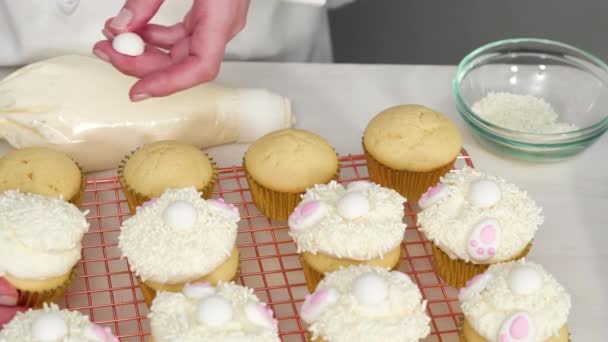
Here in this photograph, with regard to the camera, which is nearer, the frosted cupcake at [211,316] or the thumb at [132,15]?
the frosted cupcake at [211,316]

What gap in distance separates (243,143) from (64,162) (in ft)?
1.31

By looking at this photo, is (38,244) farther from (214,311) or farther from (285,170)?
(285,170)

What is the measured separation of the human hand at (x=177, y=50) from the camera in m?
1.58

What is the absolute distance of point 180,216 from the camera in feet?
4.83

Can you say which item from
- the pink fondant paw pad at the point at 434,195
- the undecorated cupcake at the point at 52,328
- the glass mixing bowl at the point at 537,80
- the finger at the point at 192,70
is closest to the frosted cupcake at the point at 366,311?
the pink fondant paw pad at the point at 434,195

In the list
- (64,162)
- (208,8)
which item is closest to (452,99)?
(208,8)

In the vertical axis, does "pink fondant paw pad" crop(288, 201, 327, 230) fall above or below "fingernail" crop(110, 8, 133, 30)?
below

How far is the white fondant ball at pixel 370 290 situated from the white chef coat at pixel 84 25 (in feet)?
2.50

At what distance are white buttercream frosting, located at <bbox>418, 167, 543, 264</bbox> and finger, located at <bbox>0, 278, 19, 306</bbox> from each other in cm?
72

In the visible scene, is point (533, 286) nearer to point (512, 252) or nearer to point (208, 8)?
point (512, 252)

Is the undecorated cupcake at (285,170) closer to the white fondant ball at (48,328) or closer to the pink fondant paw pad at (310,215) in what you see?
the pink fondant paw pad at (310,215)

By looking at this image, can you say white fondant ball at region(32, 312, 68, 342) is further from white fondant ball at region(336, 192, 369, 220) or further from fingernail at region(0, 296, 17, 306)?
white fondant ball at region(336, 192, 369, 220)

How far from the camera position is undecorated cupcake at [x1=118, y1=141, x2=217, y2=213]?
1.66m

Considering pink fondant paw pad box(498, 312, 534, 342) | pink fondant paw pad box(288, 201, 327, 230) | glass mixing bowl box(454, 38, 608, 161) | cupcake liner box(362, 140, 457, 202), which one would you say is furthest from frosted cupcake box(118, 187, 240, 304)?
glass mixing bowl box(454, 38, 608, 161)
